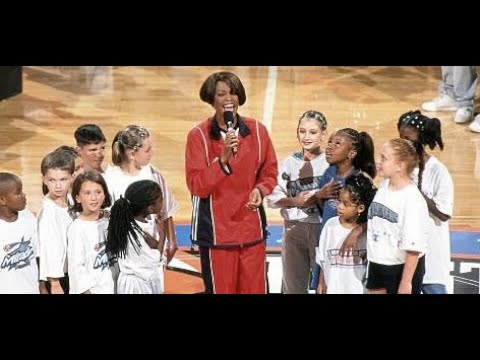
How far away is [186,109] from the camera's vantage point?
8.45 m

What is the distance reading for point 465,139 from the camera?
8.20 meters

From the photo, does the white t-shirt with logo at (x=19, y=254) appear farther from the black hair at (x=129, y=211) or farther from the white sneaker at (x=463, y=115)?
the white sneaker at (x=463, y=115)

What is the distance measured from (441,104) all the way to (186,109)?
156 cm

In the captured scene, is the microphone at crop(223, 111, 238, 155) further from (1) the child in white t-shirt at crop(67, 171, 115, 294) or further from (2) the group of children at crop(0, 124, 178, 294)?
(1) the child in white t-shirt at crop(67, 171, 115, 294)

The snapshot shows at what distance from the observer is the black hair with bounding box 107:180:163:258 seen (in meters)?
6.91

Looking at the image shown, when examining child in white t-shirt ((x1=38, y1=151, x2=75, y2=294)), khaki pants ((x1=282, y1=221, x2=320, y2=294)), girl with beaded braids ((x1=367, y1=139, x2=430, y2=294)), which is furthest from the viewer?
khaki pants ((x1=282, y1=221, x2=320, y2=294))

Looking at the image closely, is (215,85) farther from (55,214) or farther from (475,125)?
(475,125)

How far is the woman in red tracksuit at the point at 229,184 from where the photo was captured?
22.3 feet

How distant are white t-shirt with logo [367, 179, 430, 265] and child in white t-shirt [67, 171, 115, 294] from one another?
51.0 inches

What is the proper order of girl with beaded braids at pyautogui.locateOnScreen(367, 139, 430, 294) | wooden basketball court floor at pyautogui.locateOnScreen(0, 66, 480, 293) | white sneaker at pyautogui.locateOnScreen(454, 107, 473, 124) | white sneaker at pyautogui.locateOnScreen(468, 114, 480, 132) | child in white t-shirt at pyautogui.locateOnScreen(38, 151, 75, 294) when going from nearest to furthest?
girl with beaded braids at pyautogui.locateOnScreen(367, 139, 430, 294)
child in white t-shirt at pyautogui.locateOnScreen(38, 151, 75, 294)
wooden basketball court floor at pyautogui.locateOnScreen(0, 66, 480, 293)
white sneaker at pyautogui.locateOnScreen(468, 114, 480, 132)
white sneaker at pyautogui.locateOnScreen(454, 107, 473, 124)

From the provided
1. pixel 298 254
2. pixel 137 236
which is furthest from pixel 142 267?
pixel 298 254

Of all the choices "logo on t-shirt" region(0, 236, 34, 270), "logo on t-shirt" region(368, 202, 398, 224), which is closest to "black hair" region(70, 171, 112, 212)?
"logo on t-shirt" region(0, 236, 34, 270)

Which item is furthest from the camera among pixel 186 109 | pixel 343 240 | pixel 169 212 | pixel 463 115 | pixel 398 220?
pixel 463 115
